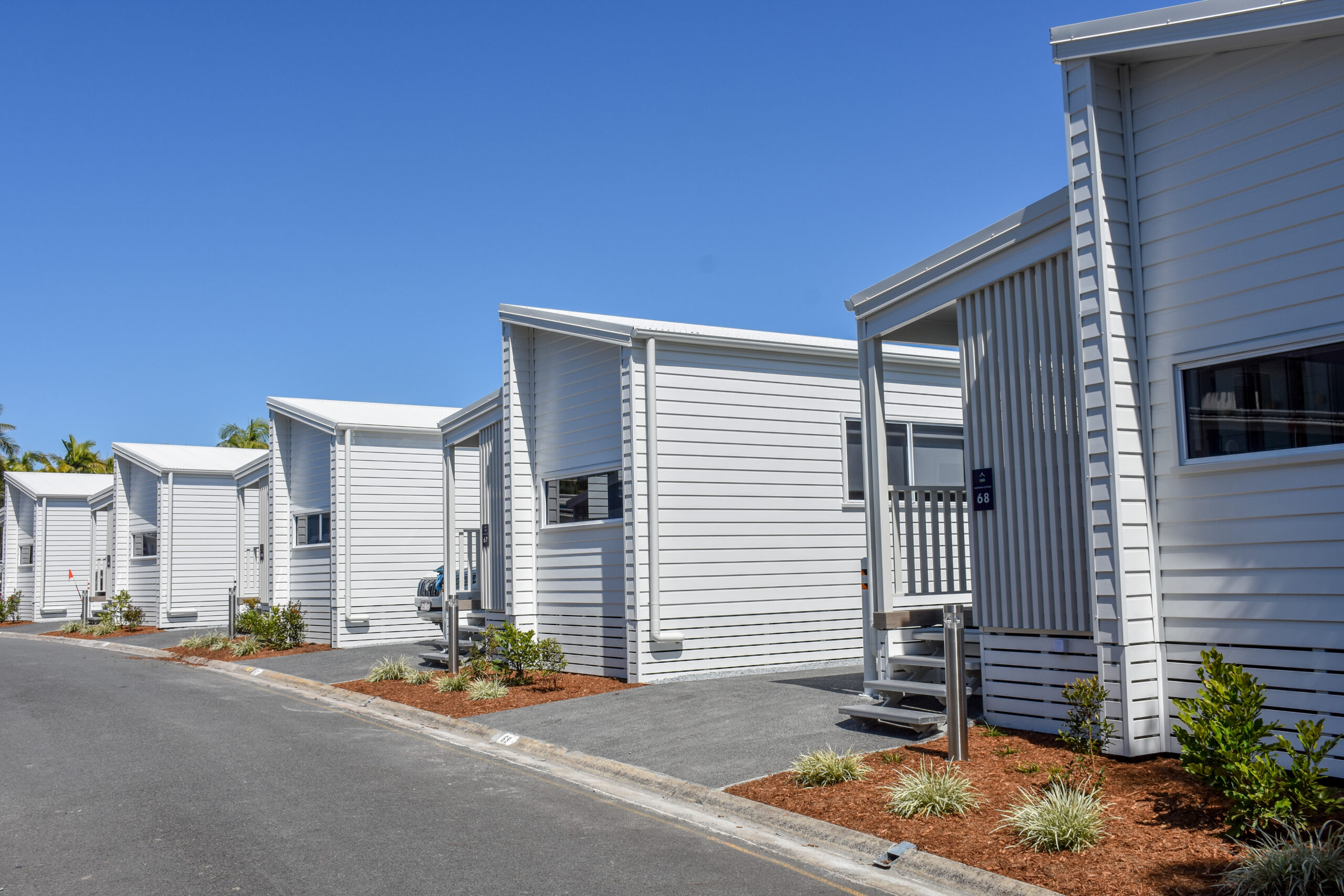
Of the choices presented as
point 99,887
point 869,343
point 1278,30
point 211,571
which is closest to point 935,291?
point 869,343

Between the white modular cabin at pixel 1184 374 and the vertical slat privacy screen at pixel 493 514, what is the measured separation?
10181mm

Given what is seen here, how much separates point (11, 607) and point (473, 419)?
31.8 metres

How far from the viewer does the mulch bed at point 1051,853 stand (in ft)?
18.7

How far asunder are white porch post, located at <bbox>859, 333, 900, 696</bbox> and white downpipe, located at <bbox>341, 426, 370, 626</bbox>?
14.2 m

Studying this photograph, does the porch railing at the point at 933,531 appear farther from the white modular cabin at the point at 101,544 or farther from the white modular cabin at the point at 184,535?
the white modular cabin at the point at 101,544

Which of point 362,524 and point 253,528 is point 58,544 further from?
point 362,524

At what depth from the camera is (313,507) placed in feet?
79.9

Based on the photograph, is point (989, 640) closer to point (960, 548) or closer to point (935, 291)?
point (960, 548)

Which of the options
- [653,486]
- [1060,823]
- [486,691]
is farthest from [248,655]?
[1060,823]

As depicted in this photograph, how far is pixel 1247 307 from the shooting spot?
23.9 ft

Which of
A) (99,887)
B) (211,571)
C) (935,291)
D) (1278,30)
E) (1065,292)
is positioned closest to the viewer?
(99,887)

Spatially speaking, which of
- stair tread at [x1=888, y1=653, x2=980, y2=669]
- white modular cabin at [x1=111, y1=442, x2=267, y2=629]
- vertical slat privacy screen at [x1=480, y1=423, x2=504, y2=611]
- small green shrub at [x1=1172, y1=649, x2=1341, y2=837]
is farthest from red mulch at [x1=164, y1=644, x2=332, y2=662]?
small green shrub at [x1=1172, y1=649, x2=1341, y2=837]

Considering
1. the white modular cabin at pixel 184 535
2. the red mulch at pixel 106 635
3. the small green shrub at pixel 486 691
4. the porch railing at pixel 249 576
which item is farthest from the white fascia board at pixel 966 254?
the red mulch at pixel 106 635

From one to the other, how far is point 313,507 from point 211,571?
360 inches
